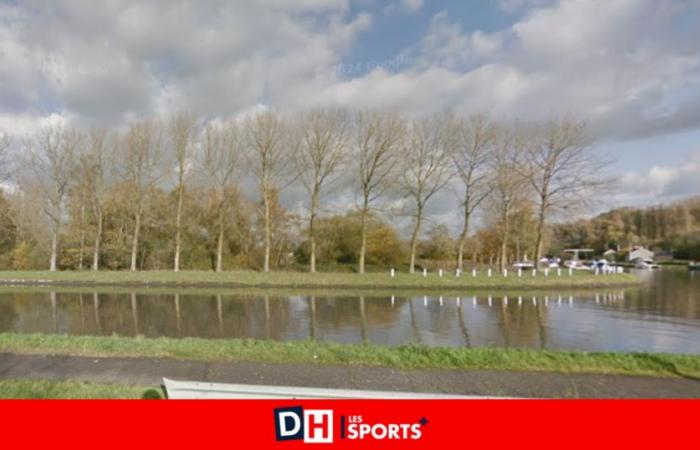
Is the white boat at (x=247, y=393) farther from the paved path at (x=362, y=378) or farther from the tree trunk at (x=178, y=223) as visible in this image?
the tree trunk at (x=178, y=223)

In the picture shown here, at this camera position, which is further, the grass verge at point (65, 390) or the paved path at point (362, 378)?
the paved path at point (362, 378)

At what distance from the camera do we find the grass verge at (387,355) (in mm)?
6949

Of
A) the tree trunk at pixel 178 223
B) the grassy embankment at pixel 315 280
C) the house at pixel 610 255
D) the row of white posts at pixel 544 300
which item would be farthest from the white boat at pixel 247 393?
the house at pixel 610 255

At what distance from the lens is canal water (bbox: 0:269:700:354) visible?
11984mm

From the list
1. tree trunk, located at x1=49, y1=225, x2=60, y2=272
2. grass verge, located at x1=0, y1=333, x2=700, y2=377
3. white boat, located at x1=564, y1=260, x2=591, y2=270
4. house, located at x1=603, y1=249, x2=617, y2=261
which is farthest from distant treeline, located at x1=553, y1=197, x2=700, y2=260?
tree trunk, located at x1=49, y1=225, x2=60, y2=272

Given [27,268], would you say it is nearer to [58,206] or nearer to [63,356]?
[58,206]

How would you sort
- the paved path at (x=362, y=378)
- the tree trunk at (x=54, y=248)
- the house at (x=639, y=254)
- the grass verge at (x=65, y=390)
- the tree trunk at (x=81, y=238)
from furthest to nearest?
the house at (x=639, y=254) → the tree trunk at (x=81, y=238) → the tree trunk at (x=54, y=248) → the paved path at (x=362, y=378) → the grass verge at (x=65, y=390)

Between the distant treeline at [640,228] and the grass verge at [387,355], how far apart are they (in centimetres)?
7948
